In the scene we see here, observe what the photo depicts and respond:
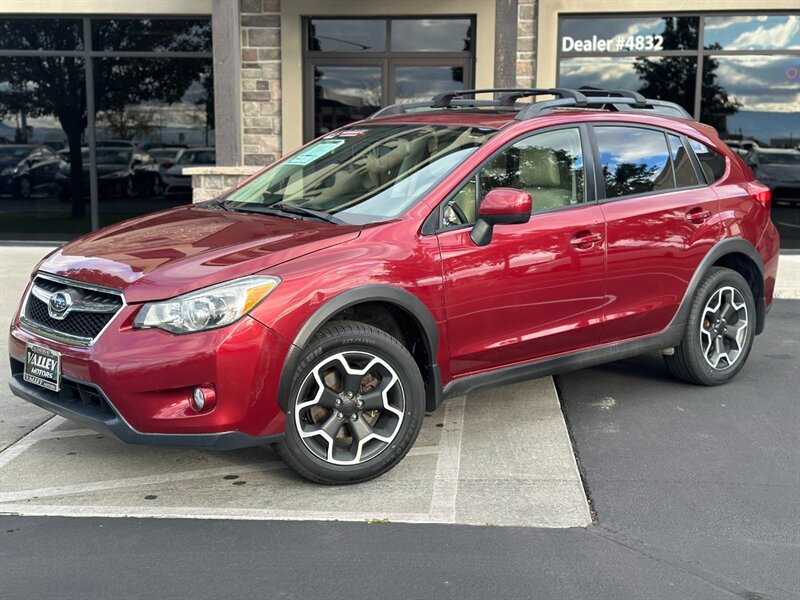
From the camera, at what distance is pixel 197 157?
12.4 metres

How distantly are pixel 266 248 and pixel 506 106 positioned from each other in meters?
2.17

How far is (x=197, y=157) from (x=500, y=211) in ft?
28.5

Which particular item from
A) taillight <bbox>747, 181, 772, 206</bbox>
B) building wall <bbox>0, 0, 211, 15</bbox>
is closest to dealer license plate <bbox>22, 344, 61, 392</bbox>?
taillight <bbox>747, 181, 772, 206</bbox>

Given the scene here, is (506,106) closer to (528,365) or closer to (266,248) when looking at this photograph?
(528,365)

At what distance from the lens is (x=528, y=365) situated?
16.1 feet

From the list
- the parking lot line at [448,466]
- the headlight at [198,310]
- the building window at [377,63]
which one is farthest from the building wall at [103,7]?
the headlight at [198,310]

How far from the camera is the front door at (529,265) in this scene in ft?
14.8

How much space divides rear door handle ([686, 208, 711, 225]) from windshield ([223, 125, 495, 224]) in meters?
1.49

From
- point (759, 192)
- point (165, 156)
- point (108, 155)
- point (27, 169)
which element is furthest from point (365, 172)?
point (27, 169)

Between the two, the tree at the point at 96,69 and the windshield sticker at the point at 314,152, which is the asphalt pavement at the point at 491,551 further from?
the tree at the point at 96,69

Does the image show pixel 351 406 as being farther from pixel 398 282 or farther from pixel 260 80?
pixel 260 80

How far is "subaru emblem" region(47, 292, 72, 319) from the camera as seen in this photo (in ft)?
13.4

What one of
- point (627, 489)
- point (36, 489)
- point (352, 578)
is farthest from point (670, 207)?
point (36, 489)

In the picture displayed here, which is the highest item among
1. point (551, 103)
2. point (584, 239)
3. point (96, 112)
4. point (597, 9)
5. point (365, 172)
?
point (597, 9)
